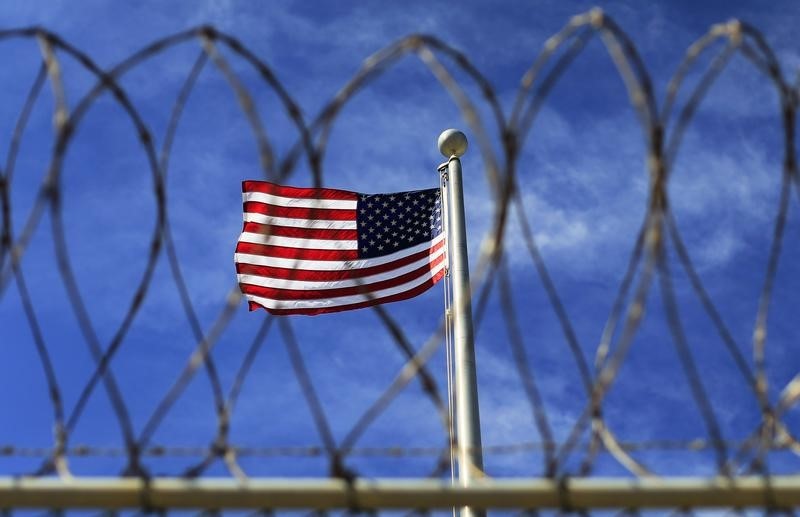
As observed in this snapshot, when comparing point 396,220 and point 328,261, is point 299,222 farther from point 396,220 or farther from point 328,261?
point 396,220

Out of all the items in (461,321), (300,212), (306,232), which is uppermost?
(300,212)

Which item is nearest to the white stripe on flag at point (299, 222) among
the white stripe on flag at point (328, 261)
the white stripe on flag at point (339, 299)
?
the white stripe on flag at point (328, 261)

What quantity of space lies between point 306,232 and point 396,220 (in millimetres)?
1449

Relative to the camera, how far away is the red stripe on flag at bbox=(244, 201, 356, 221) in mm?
13461

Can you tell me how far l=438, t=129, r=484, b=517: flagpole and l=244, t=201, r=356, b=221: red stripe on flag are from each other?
1.46 meters

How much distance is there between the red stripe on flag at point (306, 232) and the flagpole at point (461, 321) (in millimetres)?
1412

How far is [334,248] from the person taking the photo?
1409cm

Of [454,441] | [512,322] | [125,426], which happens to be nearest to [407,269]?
[454,441]

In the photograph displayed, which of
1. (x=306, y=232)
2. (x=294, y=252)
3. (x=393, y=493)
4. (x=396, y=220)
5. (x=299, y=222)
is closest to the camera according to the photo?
(x=393, y=493)

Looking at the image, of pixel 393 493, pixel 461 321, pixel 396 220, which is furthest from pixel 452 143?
pixel 393 493

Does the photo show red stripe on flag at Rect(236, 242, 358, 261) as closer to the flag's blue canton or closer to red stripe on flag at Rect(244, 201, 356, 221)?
the flag's blue canton

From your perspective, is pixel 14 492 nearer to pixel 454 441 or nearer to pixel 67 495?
pixel 67 495

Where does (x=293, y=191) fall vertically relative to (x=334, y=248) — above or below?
above

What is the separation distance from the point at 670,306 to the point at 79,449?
141 inches
